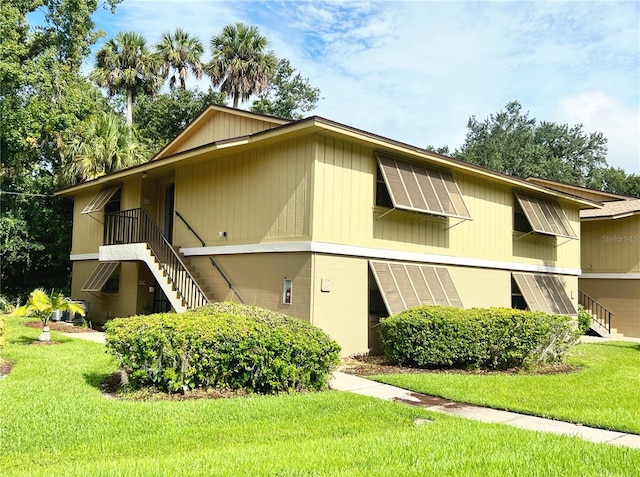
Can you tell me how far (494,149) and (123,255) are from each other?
3490cm

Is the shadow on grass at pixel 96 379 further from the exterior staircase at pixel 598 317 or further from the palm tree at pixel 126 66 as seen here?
the palm tree at pixel 126 66

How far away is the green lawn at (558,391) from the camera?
650 cm

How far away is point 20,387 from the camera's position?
6992 mm

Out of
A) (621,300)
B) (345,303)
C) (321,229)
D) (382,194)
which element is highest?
(382,194)

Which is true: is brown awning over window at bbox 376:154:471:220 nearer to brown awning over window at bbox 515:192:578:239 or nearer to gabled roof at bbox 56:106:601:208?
gabled roof at bbox 56:106:601:208

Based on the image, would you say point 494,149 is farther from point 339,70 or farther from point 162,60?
point 339,70

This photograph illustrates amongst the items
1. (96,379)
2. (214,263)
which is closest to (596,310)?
(214,263)

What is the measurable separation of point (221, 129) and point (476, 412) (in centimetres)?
1077

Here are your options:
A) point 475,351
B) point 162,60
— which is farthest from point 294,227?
point 162,60

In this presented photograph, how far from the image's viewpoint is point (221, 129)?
48.9 ft

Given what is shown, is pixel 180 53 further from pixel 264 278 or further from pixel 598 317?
pixel 598 317

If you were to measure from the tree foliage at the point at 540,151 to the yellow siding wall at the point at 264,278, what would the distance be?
3187 cm

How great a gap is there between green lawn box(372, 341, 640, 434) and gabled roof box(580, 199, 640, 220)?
33.4ft

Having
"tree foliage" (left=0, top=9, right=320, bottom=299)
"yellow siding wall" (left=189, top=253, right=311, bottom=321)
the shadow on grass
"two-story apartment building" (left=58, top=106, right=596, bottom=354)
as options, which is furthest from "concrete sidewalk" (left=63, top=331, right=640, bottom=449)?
"tree foliage" (left=0, top=9, right=320, bottom=299)
